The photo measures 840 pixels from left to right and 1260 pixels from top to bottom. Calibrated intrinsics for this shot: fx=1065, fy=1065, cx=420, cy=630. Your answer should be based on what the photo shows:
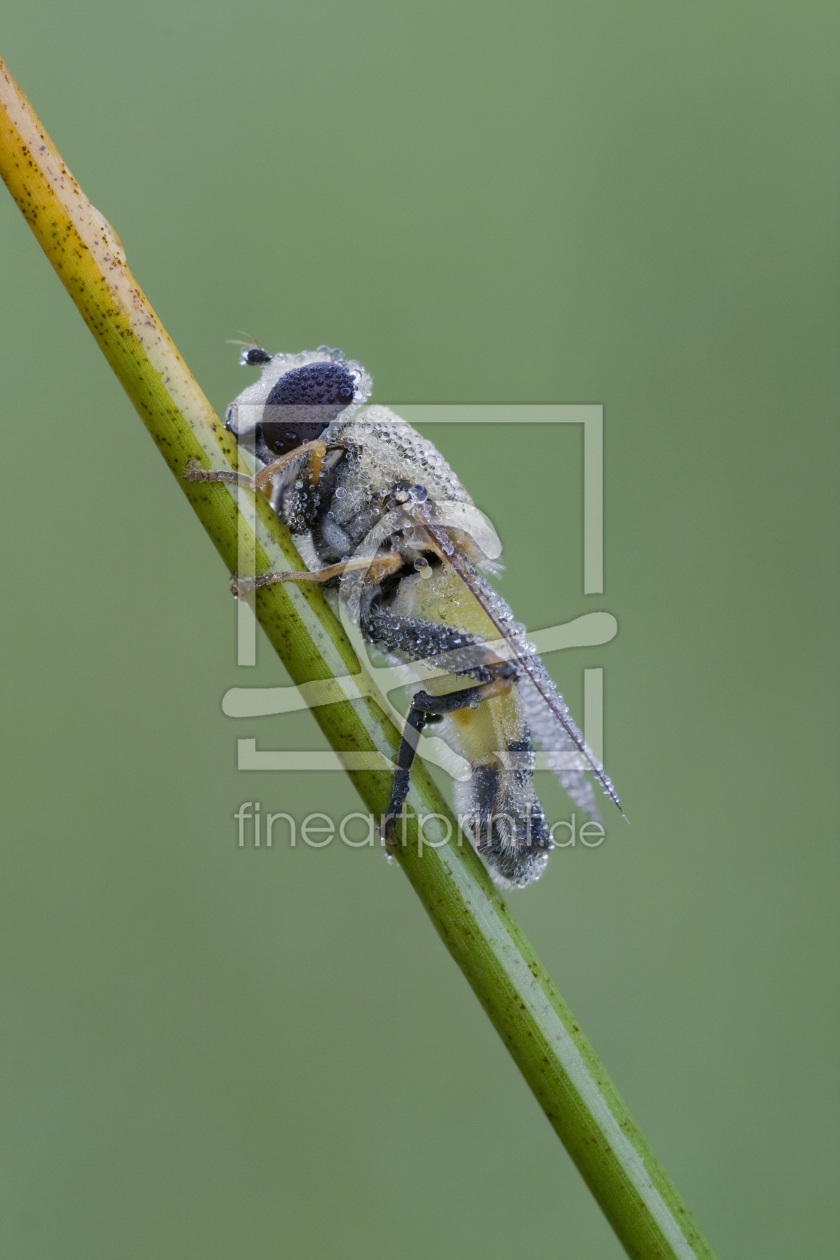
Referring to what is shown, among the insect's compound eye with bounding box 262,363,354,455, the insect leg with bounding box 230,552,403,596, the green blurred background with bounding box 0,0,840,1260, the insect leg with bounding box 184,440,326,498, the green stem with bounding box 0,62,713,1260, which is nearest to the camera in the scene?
the green stem with bounding box 0,62,713,1260

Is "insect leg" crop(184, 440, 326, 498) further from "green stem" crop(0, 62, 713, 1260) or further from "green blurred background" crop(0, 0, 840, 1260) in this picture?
"green blurred background" crop(0, 0, 840, 1260)

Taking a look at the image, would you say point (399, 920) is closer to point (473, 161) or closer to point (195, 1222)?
point (195, 1222)

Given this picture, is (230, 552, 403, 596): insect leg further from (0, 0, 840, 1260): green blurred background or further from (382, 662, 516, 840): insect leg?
(0, 0, 840, 1260): green blurred background

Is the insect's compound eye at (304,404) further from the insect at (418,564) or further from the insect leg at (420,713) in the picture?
the insect leg at (420,713)

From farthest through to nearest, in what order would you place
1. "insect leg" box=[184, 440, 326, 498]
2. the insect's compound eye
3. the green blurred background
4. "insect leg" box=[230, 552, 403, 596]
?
1. the green blurred background
2. the insect's compound eye
3. "insect leg" box=[184, 440, 326, 498]
4. "insect leg" box=[230, 552, 403, 596]

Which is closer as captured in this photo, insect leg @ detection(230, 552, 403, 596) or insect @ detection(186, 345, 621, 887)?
insect leg @ detection(230, 552, 403, 596)

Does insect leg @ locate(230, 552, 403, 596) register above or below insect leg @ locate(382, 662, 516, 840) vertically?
above

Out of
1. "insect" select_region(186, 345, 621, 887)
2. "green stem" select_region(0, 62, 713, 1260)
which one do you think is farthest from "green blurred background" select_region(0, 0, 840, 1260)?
"green stem" select_region(0, 62, 713, 1260)

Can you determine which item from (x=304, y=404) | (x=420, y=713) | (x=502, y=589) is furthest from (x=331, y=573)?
(x=502, y=589)
